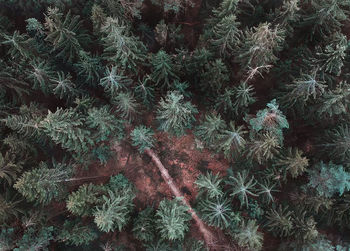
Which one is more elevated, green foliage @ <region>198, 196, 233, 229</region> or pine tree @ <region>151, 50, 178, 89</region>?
pine tree @ <region>151, 50, 178, 89</region>

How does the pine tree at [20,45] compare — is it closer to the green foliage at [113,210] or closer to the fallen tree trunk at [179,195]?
the green foliage at [113,210]

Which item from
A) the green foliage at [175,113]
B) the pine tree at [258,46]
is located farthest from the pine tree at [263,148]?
the pine tree at [258,46]

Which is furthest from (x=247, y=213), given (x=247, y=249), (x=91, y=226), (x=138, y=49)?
(x=138, y=49)

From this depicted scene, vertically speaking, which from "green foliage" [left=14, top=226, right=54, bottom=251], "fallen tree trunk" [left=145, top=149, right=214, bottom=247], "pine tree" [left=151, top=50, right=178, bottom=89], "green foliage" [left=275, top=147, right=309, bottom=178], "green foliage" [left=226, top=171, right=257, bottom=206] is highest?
"pine tree" [left=151, top=50, right=178, bottom=89]

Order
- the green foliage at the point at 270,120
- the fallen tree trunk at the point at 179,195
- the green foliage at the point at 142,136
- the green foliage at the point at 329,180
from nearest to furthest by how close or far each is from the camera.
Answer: the green foliage at the point at 270,120 < the green foliage at the point at 329,180 < the green foliage at the point at 142,136 < the fallen tree trunk at the point at 179,195

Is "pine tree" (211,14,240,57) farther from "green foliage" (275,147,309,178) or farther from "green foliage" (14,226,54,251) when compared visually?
"green foliage" (14,226,54,251)

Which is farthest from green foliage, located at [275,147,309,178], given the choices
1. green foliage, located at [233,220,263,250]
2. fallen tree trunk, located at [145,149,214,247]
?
fallen tree trunk, located at [145,149,214,247]

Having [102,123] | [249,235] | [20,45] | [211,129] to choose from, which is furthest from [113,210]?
[20,45]

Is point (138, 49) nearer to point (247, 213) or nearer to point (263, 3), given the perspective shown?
point (263, 3)
